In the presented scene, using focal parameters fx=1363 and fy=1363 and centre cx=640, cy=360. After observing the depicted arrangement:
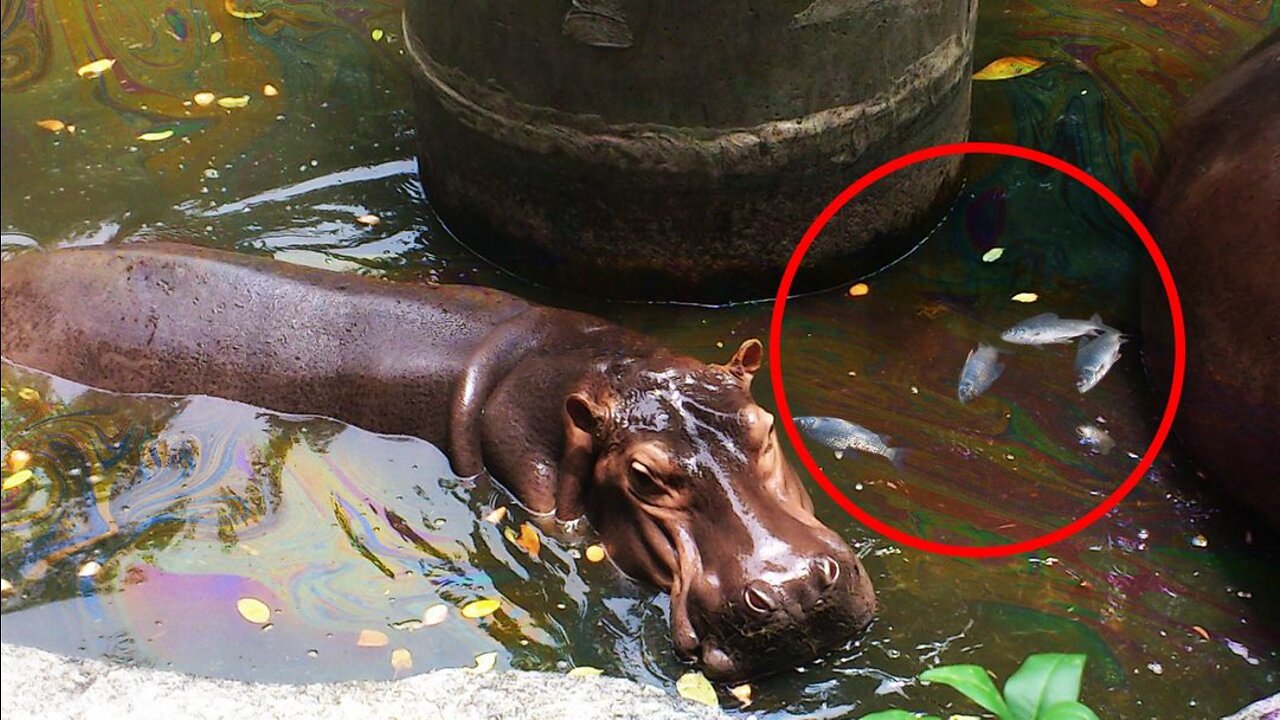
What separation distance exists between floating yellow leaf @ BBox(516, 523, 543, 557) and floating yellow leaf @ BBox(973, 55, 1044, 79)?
12.1 ft

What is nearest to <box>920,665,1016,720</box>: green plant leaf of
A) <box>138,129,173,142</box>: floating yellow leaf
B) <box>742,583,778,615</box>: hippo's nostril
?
<box>742,583,778,615</box>: hippo's nostril

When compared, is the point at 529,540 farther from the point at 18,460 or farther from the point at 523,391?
the point at 18,460

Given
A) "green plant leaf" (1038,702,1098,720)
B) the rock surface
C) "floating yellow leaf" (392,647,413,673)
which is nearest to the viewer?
"green plant leaf" (1038,702,1098,720)

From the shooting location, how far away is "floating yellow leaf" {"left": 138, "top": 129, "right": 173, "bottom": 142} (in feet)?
21.0

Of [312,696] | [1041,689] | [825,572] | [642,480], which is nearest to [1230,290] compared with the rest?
[825,572]

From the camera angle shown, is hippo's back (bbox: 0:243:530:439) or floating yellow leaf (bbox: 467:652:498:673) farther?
hippo's back (bbox: 0:243:530:439)

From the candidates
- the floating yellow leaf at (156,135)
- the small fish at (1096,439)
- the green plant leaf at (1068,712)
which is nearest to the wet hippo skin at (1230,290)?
the small fish at (1096,439)

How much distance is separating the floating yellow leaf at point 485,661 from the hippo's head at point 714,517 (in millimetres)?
515

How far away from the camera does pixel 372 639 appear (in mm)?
4082

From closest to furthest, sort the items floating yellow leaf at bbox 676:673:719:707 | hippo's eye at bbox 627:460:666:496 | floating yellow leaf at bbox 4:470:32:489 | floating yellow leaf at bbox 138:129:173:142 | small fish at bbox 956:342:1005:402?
floating yellow leaf at bbox 676:673:719:707, hippo's eye at bbox 627:460:666:496, floating yellow leaf at bbox 4:470:32:489, small fish at bbox 956:342:1005:402, floating yellow leaf at bbox 138:129:173:142

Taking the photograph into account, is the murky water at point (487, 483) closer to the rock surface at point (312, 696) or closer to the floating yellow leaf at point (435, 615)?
the floating yellow leaf at point (435, 615)

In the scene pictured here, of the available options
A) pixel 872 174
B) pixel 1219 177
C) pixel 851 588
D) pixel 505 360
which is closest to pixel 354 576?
pixel 505 360

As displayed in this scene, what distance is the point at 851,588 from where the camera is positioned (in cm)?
395

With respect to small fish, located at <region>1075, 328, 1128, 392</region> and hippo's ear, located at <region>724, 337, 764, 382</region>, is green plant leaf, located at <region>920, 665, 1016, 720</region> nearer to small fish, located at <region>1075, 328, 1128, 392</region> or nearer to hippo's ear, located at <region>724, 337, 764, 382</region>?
hippo's ear, located at <region>724, 337, 764, 382</region>
